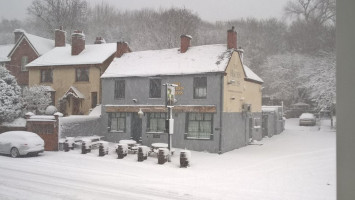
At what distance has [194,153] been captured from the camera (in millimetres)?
14727

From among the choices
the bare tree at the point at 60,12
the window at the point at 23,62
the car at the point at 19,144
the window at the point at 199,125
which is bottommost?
the car at the point at 19,144

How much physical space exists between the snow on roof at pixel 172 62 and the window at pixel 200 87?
459 millimetres

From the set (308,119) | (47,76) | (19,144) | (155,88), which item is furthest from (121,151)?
(308,119)

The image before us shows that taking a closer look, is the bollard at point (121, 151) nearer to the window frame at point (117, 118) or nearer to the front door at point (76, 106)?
the window frame at point (117, 118)

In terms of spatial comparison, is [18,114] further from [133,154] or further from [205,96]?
[205,96]

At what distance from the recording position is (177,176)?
31.6 feet

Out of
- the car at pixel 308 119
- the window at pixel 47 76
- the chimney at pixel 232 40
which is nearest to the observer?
the chimney at pixel 232 40

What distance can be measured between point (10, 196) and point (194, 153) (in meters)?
9.61

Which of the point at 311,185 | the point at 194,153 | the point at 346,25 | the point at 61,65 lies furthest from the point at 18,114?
the point at 346,25

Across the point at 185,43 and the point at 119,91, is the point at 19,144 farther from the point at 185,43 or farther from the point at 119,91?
the point at 185,43

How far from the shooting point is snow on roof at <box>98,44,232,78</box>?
15.8 metres

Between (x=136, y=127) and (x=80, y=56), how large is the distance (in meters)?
7.76

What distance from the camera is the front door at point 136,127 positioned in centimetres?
1697

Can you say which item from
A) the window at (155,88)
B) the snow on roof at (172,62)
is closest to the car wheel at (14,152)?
the snow on roof at (172,62)
